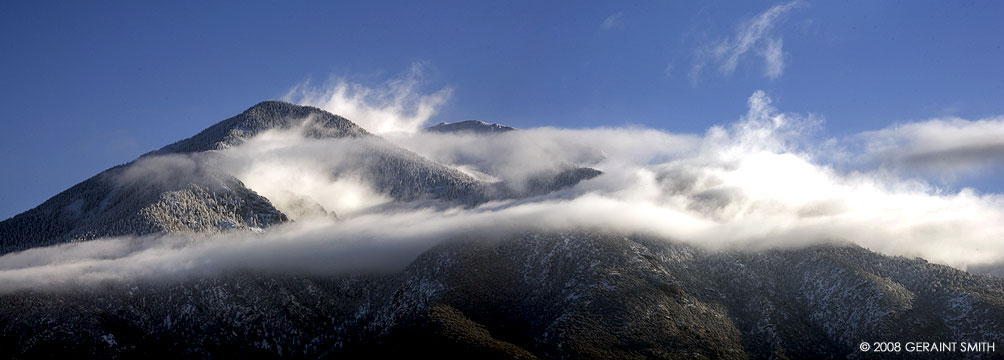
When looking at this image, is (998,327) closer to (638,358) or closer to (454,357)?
(638,358)

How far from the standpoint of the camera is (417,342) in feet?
649

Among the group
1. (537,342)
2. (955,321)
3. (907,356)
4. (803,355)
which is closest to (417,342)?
(537,342)

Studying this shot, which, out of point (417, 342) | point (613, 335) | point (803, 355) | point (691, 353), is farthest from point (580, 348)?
point (803, 355)

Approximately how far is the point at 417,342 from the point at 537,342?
32584 millimetres

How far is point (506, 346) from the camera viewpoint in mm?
191625

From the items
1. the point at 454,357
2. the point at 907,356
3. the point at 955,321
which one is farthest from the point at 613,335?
the point at 955,321

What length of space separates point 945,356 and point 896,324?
15.4 metres

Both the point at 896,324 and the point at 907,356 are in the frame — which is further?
the point at 896,324

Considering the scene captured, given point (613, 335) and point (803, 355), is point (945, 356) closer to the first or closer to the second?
point (803, 355)

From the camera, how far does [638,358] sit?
184m

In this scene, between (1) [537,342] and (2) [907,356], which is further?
(1) [537,342]

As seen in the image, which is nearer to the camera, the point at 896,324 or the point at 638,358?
the point at 638,358

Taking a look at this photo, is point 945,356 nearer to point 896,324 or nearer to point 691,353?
point 896,324

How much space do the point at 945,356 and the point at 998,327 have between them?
16657 millimetres
